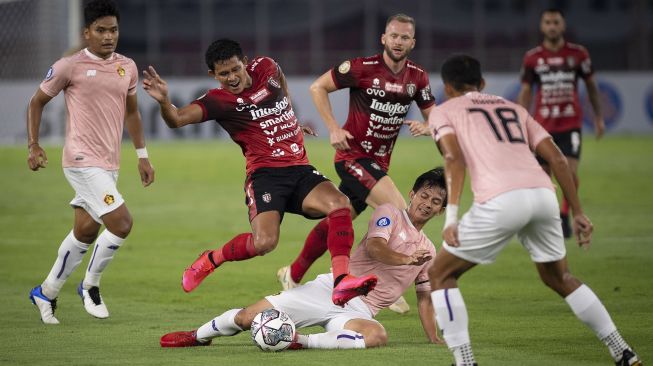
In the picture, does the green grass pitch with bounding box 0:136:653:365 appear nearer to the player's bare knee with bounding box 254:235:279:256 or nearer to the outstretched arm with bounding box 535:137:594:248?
the player's bare knee with bounding box 254:235:279:256

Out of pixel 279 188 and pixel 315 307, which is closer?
pixel 315 307

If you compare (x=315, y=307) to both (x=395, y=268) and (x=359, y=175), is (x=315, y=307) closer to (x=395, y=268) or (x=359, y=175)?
(x=395, y=268)

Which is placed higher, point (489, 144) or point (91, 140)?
point (489, 144)

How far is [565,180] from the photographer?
279 inches

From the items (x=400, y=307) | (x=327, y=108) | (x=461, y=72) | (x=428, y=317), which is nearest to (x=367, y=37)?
(x=327, y=108)

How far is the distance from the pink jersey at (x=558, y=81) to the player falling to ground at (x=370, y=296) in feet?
22.2

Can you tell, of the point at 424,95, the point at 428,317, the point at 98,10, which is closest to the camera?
the point at 428,317

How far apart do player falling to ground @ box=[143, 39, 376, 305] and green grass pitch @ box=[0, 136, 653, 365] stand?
0.78 meters

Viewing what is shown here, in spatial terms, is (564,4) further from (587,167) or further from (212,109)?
(212,109)

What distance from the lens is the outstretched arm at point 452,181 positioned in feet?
22.6

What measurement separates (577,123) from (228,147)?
19.5m

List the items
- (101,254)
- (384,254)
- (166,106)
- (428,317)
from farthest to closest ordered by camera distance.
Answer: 1. (101,254)
2. (166,106)
3. (428,317)
4. (384,254)

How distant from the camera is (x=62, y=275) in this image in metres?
9.69

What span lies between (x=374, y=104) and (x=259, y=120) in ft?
4.65
